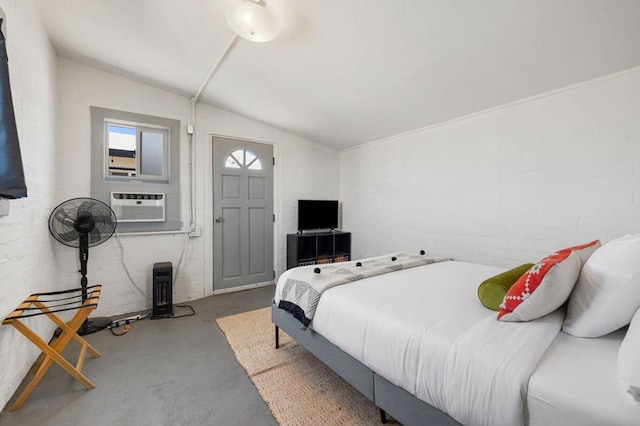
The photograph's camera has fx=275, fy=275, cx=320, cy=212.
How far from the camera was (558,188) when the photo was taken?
7.72 ft

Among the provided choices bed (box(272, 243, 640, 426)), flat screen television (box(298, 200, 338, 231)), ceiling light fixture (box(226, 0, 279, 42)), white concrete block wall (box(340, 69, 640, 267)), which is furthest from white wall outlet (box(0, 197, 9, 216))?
white concrete block wall (box(340, 69, 640, 267))

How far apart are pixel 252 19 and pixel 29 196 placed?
6.65 ft

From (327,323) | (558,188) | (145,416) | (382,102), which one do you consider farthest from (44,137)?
(558,188)

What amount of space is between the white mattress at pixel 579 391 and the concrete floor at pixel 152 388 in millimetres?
1303

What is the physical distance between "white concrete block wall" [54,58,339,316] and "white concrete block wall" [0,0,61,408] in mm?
236

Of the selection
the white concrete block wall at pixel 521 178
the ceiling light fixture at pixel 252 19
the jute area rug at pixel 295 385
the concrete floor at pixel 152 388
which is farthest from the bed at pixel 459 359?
the ceiling light fixture at pixel 252 19

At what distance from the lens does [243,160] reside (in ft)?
12.8

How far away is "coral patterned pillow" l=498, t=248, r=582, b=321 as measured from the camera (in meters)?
1.18

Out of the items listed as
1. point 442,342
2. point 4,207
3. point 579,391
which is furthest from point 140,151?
point 579,391

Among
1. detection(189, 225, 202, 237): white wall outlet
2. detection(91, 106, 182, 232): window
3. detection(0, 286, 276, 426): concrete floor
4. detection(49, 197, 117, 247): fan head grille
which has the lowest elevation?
detection(0, 286, 276, 426): concrete floor

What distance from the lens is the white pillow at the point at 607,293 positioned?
42.0 inches

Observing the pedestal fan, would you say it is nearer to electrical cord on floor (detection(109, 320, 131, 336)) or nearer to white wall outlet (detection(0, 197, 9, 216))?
electrical cord on floor (detection(109, 320, 131, 336))

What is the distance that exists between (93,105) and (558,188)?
4585mm

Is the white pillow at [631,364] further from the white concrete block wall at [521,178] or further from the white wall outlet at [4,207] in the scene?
the white wall outlet at [4,207]
